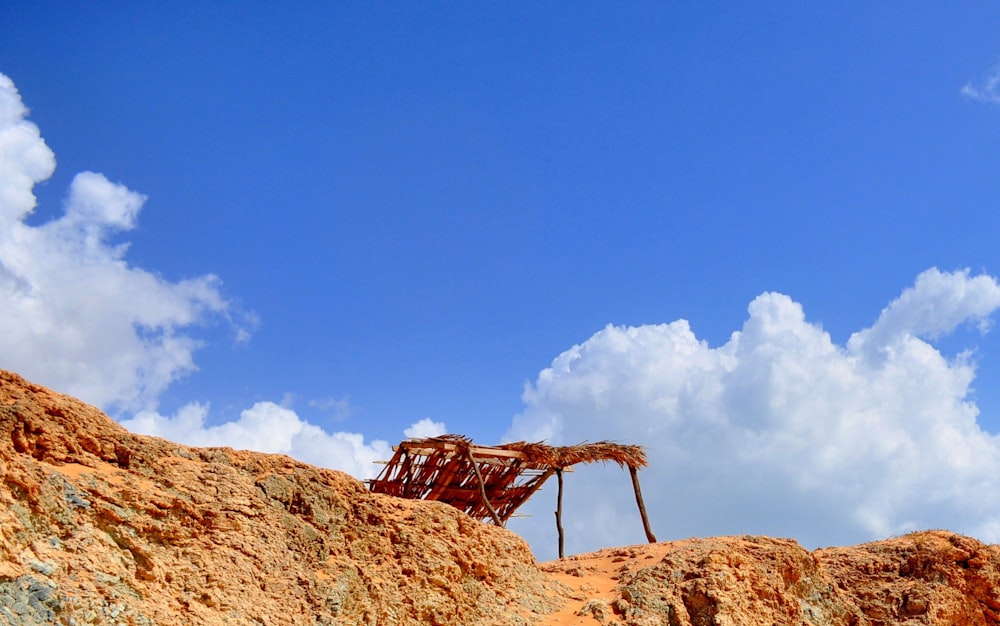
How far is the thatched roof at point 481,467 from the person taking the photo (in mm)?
14469

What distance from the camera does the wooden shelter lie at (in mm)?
14484

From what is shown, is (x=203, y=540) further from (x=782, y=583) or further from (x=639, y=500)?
(x=639, y=500)

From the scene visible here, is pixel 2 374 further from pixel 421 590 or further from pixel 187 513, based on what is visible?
pixel 421 590

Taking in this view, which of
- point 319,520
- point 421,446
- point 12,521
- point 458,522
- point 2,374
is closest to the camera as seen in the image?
point 12,521

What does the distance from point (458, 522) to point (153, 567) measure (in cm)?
394

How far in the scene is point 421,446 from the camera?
1430cm

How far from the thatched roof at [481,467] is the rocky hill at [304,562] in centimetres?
281

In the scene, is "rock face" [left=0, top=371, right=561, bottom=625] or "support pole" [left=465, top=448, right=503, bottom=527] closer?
"rock face" [left=0, top=371, right=561, bottom=625]

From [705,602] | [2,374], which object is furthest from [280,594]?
[705,602]

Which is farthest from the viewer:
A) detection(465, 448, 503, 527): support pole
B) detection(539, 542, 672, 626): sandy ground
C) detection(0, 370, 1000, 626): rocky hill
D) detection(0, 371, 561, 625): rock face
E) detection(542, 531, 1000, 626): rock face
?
detection(465, 448, 503, 527): support pole

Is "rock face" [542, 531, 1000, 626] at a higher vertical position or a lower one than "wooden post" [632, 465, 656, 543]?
lower

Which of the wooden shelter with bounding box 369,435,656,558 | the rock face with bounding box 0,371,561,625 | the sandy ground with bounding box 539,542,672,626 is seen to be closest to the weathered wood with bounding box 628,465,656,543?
the wooden shelter with bounding box 369,435,656,558

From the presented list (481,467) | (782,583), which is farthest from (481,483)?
(782,583)

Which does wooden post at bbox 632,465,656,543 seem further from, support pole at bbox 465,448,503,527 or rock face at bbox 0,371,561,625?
rock face at bbox 0,371,561,625
